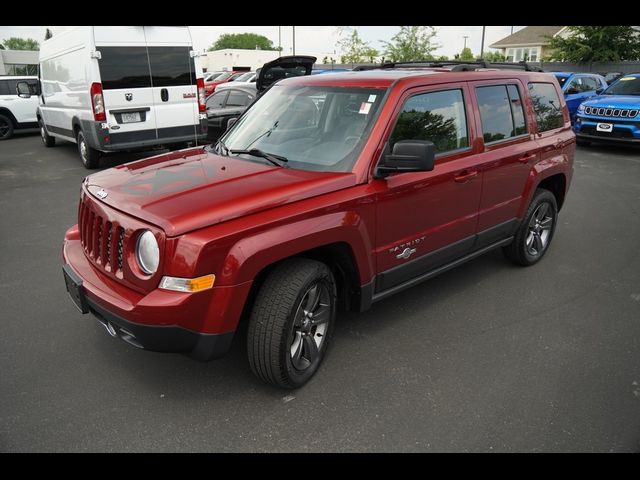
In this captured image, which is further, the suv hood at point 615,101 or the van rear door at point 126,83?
the suv hood at point 615,101

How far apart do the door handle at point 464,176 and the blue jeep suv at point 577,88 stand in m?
12.0

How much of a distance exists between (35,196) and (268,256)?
22.0 feet

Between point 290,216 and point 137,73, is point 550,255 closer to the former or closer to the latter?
point 290,216

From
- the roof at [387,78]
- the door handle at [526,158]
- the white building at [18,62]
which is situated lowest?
the door handle at [526,158]

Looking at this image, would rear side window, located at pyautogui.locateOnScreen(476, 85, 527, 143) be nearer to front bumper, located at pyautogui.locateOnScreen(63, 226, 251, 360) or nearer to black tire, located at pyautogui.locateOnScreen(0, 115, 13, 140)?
front bumper, located at pyautogui.locateOnScreen(63, 226, 251, 360)

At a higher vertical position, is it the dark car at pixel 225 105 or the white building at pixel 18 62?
the white building at pixel 18 62

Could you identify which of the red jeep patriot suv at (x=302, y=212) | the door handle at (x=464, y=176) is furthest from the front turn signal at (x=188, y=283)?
the door handle at (x=464, y=176)

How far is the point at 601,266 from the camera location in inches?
199

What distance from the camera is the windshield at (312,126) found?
3271mm

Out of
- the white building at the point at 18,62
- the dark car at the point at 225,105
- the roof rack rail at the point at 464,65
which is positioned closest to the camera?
the roof rack rail at the point at 464,65

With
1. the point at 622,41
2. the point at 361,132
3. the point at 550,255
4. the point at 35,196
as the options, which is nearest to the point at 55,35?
the point at 35,196

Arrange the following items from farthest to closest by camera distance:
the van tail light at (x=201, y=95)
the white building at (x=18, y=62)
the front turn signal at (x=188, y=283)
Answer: the white building at (x=18, y=62)
the van tail light at (x=201, y=95)
the front turn signal at (x=188, y=283)

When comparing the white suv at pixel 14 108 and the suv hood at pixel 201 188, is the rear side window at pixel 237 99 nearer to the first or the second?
the white suv at pixel 14 108
